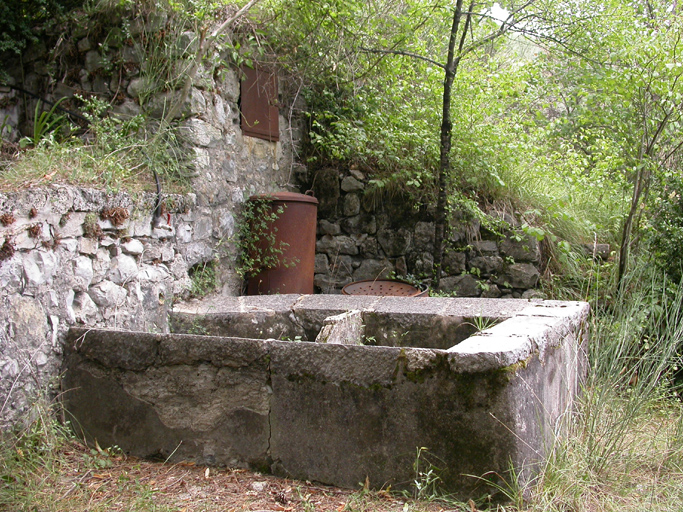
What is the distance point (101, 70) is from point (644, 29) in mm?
4539

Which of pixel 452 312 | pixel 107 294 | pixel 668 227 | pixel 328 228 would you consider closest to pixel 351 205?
pixel 328 228

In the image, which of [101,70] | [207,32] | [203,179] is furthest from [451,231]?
[101,70]

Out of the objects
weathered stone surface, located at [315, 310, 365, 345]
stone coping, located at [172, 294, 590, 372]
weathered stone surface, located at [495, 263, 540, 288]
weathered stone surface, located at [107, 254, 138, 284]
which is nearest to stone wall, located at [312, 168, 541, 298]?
weathered stone surface, located at [495, 263, 540, 288]

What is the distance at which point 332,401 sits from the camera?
2.40 metres

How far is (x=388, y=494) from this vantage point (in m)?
2.29

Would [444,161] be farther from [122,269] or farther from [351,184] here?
[122,269]

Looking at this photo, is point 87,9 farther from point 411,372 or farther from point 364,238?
point 411,372

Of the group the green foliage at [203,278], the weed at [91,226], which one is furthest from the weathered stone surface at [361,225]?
the weed at [91,226]

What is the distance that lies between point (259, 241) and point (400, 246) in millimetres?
1685

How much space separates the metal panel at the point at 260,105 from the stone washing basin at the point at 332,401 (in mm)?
2565

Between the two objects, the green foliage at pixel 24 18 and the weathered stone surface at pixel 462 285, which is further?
the weathered stone surface at pixel 462 285

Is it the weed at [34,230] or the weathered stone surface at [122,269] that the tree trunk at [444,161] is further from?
the weed at [34,230]

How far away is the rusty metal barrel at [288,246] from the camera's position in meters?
4.89

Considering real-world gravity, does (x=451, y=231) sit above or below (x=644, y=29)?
below
